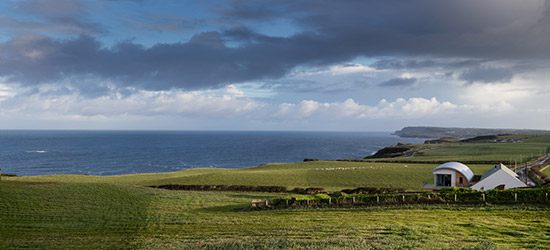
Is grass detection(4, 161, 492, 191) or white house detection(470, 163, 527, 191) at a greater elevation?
white house detection(470, 163, 527, 191)

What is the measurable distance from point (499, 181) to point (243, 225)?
1186 inches

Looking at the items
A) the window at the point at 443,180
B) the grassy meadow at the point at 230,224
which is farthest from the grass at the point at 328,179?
the grassy meadow at the point at 230,224

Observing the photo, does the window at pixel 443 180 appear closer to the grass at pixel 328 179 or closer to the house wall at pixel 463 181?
the house wall at pixel 463 181

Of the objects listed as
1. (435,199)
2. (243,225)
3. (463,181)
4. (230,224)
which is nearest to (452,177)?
(463,181)

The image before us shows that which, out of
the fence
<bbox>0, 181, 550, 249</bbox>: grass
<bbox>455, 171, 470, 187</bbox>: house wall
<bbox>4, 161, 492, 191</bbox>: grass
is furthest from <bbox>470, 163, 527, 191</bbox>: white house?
<bbox>0, 181, 550, 249</bbox>: grass

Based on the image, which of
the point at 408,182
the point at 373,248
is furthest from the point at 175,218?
the point at 408,182

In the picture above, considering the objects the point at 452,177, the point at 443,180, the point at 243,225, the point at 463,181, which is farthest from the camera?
the point at 443,180

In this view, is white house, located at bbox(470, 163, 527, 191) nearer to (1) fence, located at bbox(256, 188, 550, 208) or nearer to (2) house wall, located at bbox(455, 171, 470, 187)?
(2) house wall, located at bbox(455, 171, 470, 187)

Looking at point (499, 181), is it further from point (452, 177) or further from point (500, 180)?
point (452, 177)

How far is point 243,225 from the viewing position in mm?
23953

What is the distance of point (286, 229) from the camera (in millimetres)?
22141

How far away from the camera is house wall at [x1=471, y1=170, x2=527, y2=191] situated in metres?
39.5

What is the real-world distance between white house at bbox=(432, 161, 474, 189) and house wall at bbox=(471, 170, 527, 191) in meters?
4.60

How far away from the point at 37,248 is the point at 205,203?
1542 centimetres
